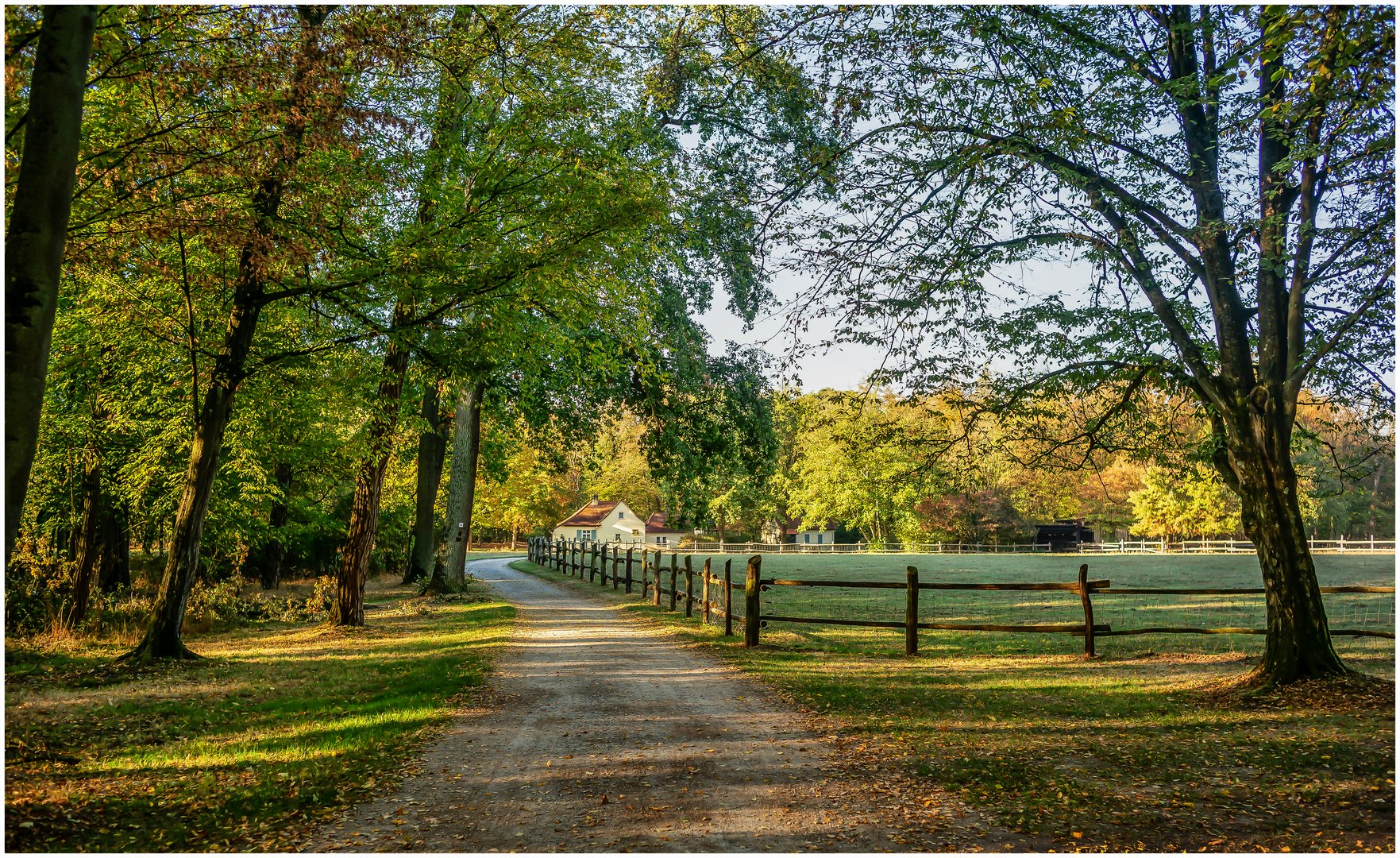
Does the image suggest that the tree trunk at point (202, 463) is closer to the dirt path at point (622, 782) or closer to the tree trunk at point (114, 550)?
the dirt path at point (622, 782)

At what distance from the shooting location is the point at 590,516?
85188 millimetres

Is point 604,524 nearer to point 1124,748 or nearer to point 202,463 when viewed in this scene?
point 202,463

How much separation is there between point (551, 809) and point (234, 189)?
25.7 ft

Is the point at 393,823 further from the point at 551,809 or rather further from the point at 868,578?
the point at 868,578

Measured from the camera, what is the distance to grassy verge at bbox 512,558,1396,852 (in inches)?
192

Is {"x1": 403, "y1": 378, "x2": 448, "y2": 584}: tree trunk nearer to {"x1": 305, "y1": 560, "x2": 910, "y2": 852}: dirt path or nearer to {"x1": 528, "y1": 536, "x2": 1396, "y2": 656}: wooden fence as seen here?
{"x1": 528, "y1": 536, "x2": 1396, "y2": 656}: wooden fence

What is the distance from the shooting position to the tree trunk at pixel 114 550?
16.3 m

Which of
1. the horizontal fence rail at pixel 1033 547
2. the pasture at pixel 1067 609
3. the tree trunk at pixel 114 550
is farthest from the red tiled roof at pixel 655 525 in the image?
the tree trunk at pixel 114 550

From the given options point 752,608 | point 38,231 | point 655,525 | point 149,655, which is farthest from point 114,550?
point 655,525

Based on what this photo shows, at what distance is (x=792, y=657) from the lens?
11805 mm

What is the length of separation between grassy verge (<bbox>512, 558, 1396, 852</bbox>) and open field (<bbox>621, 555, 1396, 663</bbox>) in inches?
79.2

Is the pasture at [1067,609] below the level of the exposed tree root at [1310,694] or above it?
below

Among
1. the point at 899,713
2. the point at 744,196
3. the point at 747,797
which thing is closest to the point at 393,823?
the point at 747,797

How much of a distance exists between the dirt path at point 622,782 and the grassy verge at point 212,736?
50 centimetres
